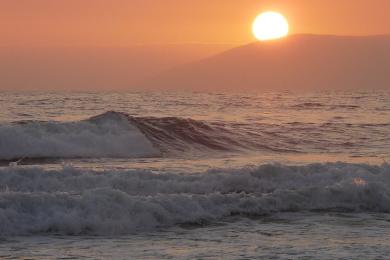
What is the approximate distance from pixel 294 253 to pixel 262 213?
3.22m

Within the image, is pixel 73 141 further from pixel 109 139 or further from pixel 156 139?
pixel 156 139

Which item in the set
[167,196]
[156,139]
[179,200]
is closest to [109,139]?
[156,139]

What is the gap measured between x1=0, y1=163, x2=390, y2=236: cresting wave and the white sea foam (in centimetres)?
801

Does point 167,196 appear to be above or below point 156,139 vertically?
below

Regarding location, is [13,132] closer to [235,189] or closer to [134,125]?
[134,125]

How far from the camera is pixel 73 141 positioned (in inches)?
968

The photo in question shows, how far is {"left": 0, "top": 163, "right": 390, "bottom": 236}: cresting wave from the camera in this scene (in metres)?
11.5

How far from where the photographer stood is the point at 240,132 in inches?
1190

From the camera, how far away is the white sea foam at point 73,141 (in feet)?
76.6

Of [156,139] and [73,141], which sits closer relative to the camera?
[73,141]

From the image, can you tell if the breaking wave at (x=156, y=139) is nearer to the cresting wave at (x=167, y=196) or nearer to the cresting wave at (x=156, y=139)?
the cresting wave at (x=156, y=139)

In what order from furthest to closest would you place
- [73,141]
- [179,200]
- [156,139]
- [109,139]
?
[156,139] → [109,139] → [73,141] → [179,200]

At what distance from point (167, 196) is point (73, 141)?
1224cm

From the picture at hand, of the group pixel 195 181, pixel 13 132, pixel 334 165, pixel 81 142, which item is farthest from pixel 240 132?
pixel 195 181
